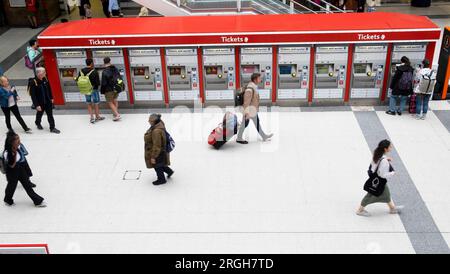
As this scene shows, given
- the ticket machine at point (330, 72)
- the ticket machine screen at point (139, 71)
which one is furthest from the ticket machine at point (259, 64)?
the ticket machine screen at point (139, 71)

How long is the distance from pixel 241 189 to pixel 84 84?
4.63 metres

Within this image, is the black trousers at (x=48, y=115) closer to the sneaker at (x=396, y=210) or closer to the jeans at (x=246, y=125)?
the jeans at (x=246, y=125)

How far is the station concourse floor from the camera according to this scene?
793 cm

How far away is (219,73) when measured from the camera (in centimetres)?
1220

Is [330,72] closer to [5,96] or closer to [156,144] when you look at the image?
[156,144]

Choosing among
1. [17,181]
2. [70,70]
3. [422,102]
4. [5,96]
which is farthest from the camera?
[70,70]

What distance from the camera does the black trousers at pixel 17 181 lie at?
830 cm

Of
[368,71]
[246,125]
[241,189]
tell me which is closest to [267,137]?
[246,125]

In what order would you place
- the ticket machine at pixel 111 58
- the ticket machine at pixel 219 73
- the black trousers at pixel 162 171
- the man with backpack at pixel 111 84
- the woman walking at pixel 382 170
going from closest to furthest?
the woman walking at pixel 382 170 < the black trousers at pixel 162 171 < the man with backpack at pixel 111 84 < the ticket machine at pixel 219 73 < the ticket machine at pixel 111 58

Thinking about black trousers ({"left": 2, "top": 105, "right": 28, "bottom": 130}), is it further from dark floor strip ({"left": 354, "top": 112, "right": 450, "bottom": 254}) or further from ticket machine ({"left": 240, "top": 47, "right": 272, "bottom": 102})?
dark floor strip ({"left": 354, "top": 112, "right": 450, "bottom": 254})

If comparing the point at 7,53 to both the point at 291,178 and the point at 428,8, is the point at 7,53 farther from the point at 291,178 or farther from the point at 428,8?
the point at 428,8

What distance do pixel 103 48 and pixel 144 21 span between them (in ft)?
4.60

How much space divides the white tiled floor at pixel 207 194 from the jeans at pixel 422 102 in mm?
1568

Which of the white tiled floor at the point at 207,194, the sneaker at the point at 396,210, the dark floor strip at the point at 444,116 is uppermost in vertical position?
the sneaker at the point at 396,210
